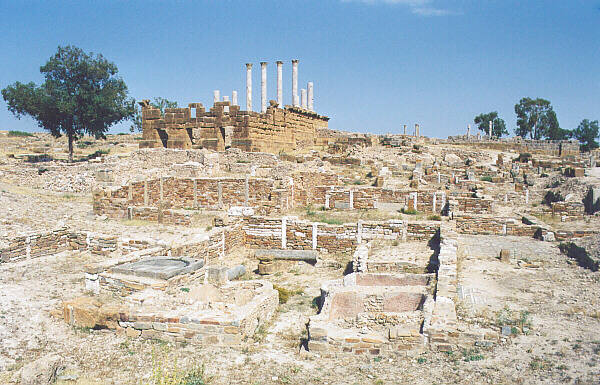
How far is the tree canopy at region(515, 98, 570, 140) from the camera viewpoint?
75125mm

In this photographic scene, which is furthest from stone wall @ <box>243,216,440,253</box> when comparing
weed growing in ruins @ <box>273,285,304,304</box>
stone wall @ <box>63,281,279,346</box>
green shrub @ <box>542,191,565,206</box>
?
green shrub @ <box>542,191,565,206</box>

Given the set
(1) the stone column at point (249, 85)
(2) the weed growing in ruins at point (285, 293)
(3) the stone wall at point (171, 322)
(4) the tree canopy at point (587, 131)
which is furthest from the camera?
(4) the tree canopy at point (587, 131)

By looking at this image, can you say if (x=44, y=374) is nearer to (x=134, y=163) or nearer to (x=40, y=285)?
(x=40, y=285)

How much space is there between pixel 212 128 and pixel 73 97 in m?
8.98

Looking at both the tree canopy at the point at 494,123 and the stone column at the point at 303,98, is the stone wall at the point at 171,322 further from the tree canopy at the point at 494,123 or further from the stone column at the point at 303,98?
the tree canopy at the point at 494,123

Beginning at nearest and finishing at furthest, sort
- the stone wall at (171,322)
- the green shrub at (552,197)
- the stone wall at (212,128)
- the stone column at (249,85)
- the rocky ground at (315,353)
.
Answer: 1. the rocky ground at (315,353)
2. the stone wall at (171,322)
3. the green shrub at (552,197)
4. the stone wall at (212,128)
5. the stone column at (249,85)

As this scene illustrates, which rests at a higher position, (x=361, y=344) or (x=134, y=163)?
(x=134, y=163)

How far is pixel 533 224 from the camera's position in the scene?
1402 cm

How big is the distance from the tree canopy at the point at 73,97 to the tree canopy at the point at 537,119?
217 ft

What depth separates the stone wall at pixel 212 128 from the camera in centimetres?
2788

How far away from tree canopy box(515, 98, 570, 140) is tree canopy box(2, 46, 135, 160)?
217 feet

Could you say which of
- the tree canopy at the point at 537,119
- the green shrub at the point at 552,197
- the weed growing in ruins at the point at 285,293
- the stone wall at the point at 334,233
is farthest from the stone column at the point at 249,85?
the tree canopy at the point at 537,119

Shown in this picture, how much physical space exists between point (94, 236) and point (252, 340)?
248 inches

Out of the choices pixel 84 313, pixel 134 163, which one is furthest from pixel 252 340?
pixel 134 163
